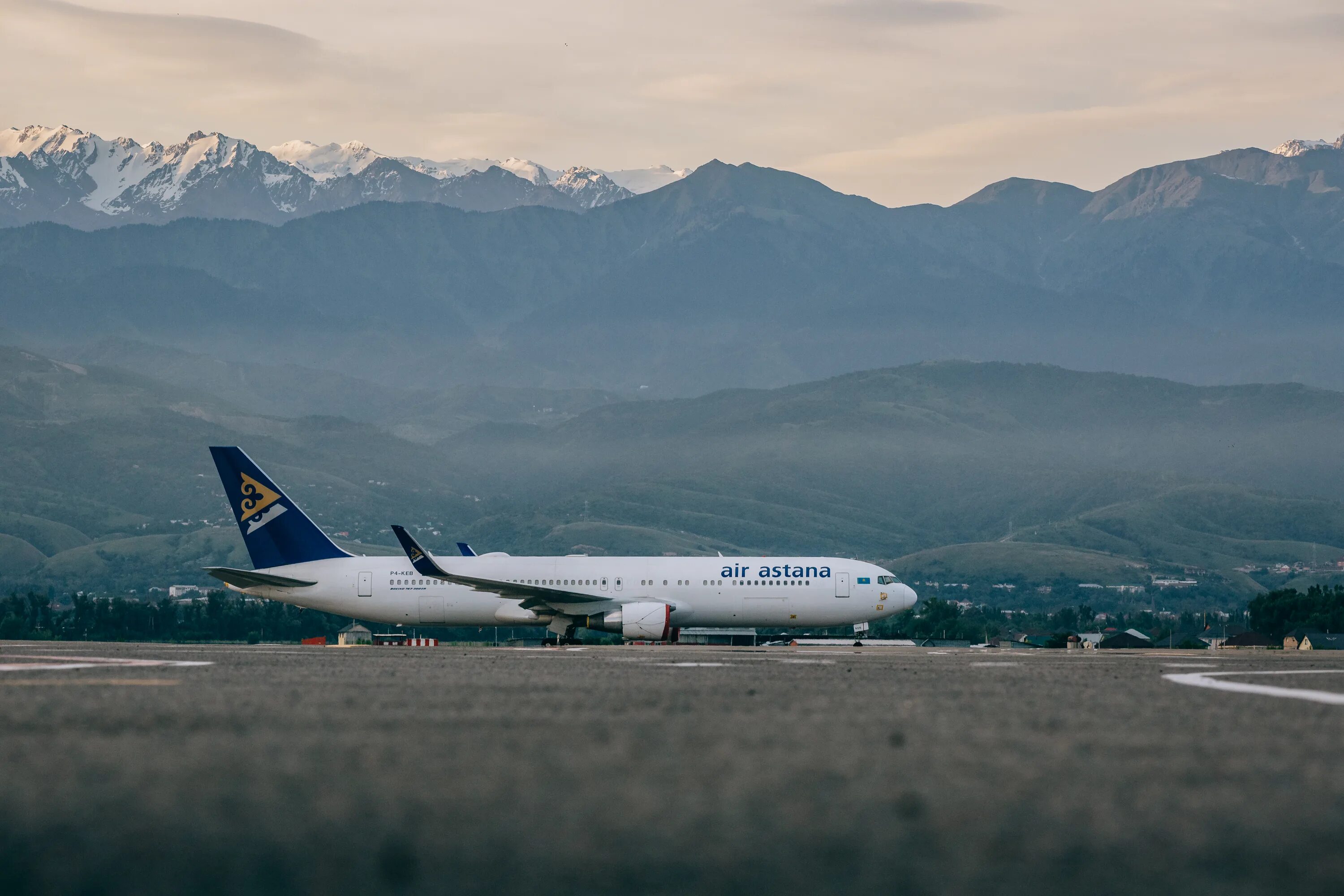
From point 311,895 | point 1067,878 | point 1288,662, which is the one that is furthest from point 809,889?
point 1288,662

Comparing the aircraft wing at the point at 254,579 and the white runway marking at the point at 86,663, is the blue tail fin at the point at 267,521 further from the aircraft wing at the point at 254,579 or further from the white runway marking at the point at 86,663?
the white runway marking at the point at 86,663

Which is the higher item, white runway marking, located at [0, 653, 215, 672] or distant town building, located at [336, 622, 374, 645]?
white runway marking, located at [0, 653, 215, 672]

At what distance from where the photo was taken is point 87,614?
175875 millimetres

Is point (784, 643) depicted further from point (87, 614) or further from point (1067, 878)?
point (87, 614)

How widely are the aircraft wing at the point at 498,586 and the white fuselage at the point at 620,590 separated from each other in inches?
36.8

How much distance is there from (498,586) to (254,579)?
9482mm

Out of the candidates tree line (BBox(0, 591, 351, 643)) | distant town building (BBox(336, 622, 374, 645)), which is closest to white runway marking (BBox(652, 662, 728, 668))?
distant town building (BBox(336, 622, 374, 645))

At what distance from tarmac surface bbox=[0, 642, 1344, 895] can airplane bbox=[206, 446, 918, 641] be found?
145 feet

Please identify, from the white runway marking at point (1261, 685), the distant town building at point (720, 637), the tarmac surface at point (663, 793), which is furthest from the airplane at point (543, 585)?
the tarmac surface at point (663, 793)

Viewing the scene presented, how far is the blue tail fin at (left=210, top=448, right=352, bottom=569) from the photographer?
61.4m

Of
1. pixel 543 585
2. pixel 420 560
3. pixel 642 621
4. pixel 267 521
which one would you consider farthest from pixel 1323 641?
pixel 267 521

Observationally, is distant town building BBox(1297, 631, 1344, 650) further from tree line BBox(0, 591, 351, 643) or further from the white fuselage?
tree line BBox(0, 591, 351, 643)

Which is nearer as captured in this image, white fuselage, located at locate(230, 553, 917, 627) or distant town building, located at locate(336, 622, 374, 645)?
white fuselage, located at locate(230, 553, 917, 627)

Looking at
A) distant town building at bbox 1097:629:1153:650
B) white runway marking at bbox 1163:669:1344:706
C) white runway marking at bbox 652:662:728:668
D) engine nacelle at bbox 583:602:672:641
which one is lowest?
distant town building at bbox 1097:629:1153:650
